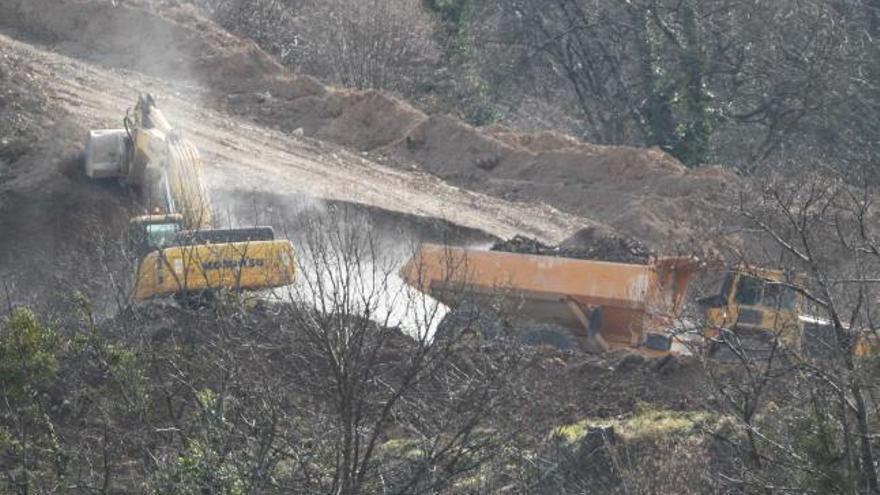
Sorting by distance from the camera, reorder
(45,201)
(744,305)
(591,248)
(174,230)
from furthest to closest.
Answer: (45,201) → (591,248) → (174,230) → (744,305)

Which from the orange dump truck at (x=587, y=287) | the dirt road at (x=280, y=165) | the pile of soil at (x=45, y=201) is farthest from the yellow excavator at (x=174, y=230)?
the dirt road at (x=280, y=165)

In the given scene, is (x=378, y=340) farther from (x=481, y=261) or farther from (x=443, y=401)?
(x=481, y=261)

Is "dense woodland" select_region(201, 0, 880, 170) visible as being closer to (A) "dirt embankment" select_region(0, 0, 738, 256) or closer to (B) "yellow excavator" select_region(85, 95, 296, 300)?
(A) "dirt embankment" select_region(0, 0, 738, 256)

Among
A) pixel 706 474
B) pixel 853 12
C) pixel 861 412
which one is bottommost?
pixel 706 474

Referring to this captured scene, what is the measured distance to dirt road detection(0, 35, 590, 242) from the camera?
3288 cm

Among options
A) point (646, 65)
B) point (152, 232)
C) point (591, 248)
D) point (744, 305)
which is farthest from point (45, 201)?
point (646, 65)

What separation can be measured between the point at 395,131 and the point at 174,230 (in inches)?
581

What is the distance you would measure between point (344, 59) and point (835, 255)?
20028 millimetres

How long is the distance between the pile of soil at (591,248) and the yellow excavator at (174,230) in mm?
4758

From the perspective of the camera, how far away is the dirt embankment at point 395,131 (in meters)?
35.7

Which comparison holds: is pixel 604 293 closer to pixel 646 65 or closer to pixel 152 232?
pixel 152 232

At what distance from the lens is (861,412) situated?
13.6 meters

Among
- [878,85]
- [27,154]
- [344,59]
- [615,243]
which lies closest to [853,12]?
[878,85]

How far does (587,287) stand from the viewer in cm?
2438
